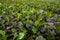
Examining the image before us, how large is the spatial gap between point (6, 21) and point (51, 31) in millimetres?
668

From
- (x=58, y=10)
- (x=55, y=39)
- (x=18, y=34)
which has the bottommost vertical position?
(x=58, y=10)

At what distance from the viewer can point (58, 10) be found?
4426 mm

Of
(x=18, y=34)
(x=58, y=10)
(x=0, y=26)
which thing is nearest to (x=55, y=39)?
(x=18, y=34)

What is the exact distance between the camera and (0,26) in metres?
2.04

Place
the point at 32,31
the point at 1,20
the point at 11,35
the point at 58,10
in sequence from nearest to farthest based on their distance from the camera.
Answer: the point at 11,35 < the point at 32,31 < the point at 1,20 < the point at 58,10

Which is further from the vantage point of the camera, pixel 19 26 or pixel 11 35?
pixel 19 26

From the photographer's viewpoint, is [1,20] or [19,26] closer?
[19,26]

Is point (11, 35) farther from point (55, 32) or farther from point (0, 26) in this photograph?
point (55, 32)

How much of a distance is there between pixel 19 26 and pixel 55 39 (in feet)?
1.48

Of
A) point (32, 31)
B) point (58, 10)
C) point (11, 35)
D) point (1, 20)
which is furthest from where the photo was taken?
point (58, 10)

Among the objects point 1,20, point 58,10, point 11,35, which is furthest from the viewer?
point 58,10

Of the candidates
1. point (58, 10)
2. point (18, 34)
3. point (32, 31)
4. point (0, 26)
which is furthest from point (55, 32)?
point (58, 10)

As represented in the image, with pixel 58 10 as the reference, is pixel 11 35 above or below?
above

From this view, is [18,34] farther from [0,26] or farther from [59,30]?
[59,30]
